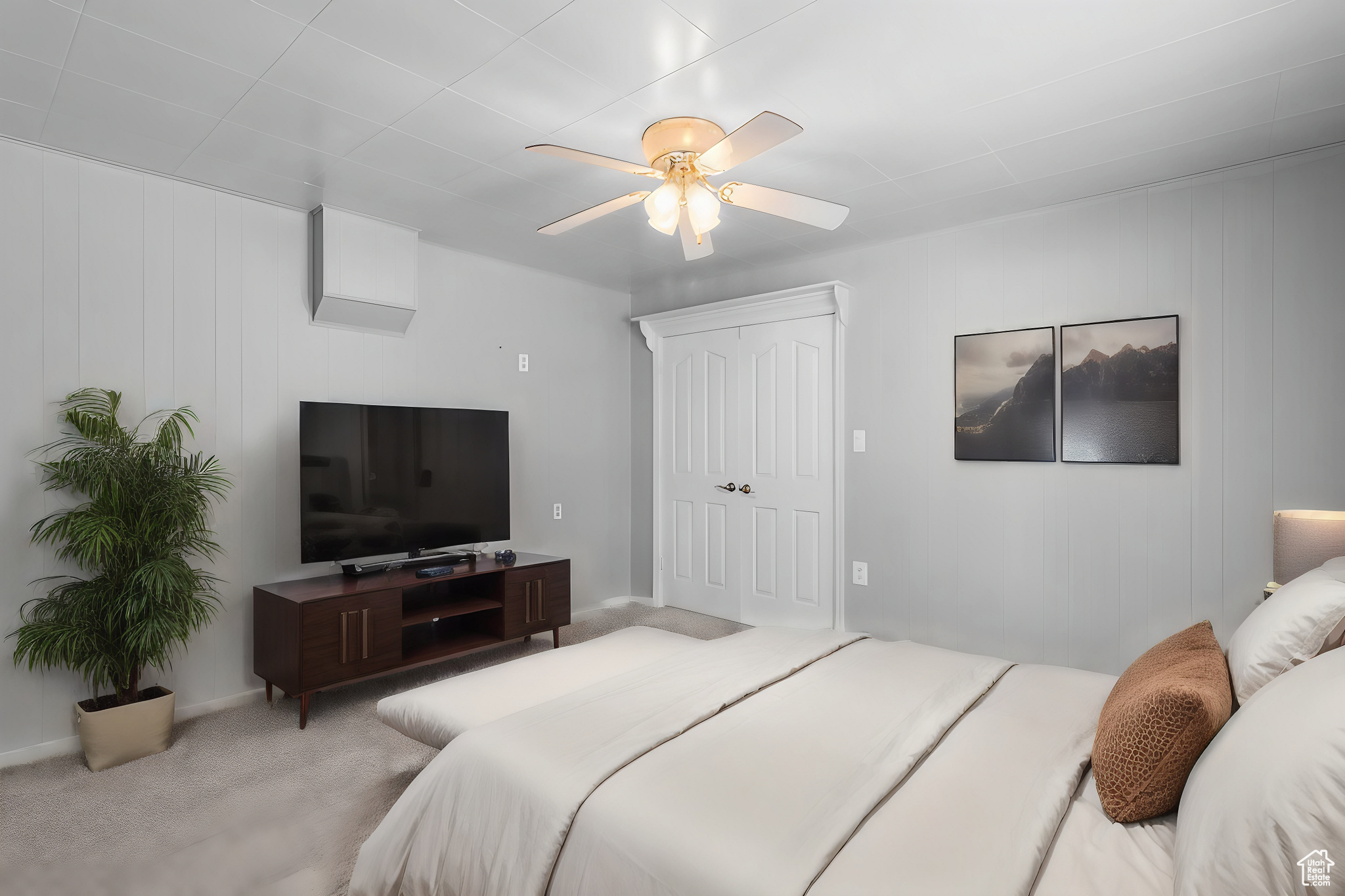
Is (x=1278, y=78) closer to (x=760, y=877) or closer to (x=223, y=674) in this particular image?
(x=760, y=877)

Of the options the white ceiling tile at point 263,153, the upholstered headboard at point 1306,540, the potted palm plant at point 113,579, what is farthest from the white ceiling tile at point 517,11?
the upholstered headboard at point 1306,540

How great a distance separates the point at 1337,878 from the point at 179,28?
3006mm

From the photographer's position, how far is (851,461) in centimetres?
396

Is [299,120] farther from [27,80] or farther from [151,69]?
[27,80]

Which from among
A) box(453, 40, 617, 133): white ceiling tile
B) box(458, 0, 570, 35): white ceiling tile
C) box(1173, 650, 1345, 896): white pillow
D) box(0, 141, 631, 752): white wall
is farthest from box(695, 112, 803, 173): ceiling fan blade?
box(0, 141, 631, 752): white wall

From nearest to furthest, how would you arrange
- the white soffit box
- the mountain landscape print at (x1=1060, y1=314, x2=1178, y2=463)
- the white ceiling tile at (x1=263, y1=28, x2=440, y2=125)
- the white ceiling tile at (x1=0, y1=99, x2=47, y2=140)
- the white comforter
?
the white comforter < the white ceiling tile at (x1=263, y1=28, x2=440, y2=125) < the white ceiling tile at (x1=0, y1=99, x2=47, y2=140) < the mountain landscape print at (x1=1060, y1=314, x2=1178, y2=463) < the white soffit box

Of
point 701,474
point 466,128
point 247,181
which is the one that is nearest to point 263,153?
point 247,181

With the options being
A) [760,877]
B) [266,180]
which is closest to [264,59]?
[266,180]

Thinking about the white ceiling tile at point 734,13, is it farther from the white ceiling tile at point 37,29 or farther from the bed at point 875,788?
the bed at point 875,788

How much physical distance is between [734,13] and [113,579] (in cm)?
293

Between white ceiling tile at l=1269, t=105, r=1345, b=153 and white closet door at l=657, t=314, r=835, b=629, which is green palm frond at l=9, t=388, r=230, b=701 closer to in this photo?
white closet door at l=657, t=314, r=835, b=629

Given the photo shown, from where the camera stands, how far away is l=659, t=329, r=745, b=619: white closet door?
4.51 meters

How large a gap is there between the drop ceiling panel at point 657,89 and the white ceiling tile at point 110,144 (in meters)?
0.01

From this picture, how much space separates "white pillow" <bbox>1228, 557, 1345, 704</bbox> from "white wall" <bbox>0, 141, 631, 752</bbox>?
3.61m
